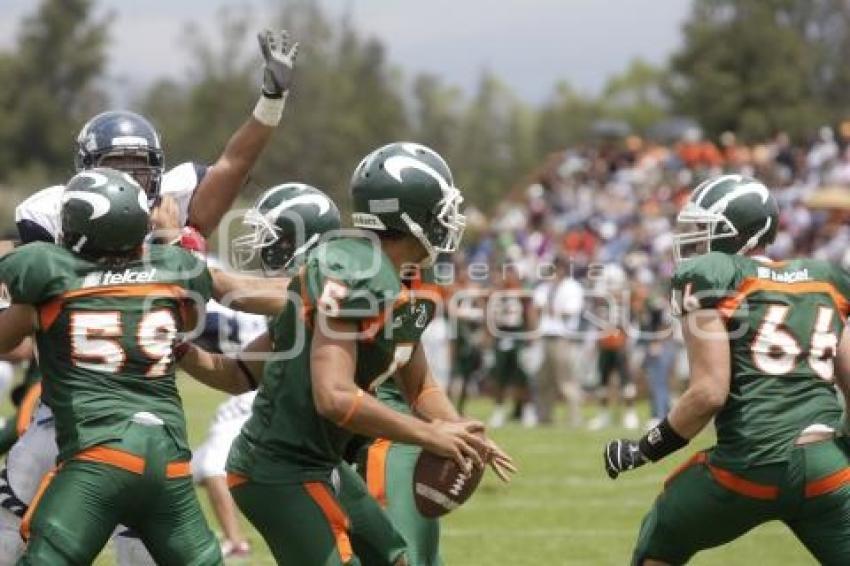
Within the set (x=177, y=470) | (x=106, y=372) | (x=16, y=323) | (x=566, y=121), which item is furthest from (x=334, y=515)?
(x=566, y=121)

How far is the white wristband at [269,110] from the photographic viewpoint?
18.6 feet

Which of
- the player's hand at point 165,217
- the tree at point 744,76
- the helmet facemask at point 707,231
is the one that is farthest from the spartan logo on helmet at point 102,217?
the tree at point 744,76

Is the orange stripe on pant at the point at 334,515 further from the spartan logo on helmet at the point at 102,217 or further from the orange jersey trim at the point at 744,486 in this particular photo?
the orange jersey trim at the point at 744,486

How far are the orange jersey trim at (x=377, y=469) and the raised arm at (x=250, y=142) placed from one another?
1.05 m

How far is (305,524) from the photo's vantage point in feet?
15.4

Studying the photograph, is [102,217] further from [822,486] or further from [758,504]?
[822,486]

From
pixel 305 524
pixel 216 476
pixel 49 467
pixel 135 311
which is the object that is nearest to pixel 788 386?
pixel 305 524

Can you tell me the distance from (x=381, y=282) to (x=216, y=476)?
3.74 metres

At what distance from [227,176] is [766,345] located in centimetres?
200

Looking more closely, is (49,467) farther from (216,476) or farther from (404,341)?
(216,476)

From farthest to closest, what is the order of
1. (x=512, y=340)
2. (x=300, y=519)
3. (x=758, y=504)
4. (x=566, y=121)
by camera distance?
(x=566, y=121), (x=512, y=340), (x=758, y=504), (x=300, y=519)

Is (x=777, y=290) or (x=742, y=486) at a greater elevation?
(x=777, y=290)

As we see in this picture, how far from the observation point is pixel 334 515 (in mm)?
A: 4719

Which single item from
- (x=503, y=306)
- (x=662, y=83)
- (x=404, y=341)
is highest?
(x=662, y=83)
